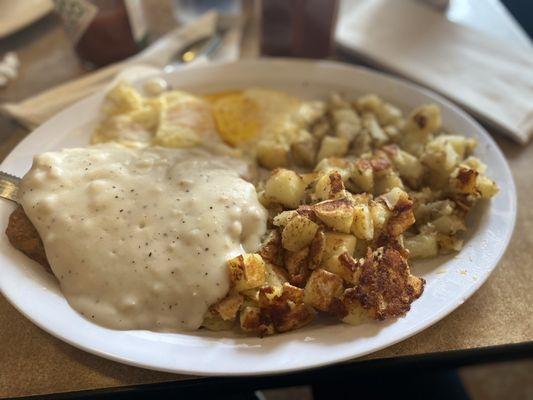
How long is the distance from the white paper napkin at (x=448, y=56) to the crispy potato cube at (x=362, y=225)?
0.77m

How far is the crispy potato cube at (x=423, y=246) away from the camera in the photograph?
1158mm

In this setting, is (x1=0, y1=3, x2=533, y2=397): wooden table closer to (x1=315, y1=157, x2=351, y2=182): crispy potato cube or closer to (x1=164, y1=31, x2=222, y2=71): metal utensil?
(x1=315, y1=157, x2=351, y2=182): crispy potato cube

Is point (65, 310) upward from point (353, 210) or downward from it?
downward

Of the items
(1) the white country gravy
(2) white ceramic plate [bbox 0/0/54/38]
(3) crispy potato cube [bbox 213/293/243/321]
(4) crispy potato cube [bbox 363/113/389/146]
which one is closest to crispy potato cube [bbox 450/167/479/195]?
(4) crispy potato cube [bbox 363/113/389/146]

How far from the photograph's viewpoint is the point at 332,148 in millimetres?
1386

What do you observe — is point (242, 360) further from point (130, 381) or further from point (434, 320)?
point (434, 320)

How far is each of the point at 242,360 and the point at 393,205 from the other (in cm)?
47

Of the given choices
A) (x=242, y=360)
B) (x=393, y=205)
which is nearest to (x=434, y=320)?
(x=393, y=205)

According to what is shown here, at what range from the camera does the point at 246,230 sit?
3.75 feet

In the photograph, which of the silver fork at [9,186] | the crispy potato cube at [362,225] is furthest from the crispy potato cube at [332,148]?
the silver fork at [9,186]

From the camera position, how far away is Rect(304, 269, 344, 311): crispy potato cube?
100cm

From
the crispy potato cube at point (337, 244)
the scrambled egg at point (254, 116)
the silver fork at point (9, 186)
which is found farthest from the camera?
the scrambled egg at point (254, 116)

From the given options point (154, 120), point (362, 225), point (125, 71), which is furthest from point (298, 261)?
point (125, 71)

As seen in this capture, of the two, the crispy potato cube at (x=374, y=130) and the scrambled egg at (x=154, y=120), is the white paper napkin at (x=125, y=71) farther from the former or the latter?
the crispy potato cube at (x=374, y=130)
